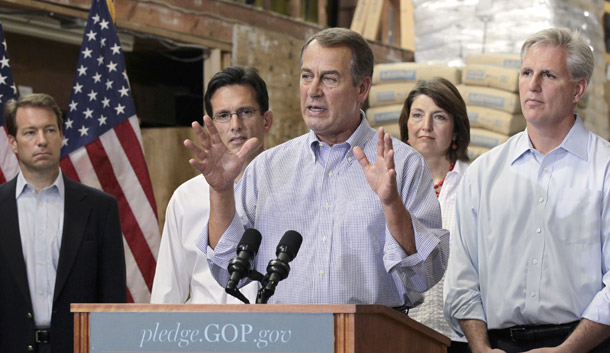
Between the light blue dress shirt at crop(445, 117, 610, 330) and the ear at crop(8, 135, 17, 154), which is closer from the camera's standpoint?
the light blue dress shirt at crop(445, 117, 610, 330)

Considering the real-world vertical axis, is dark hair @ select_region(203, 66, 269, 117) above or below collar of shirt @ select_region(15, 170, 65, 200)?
above

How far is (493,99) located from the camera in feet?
21.0

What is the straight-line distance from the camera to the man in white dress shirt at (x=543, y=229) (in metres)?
2.87

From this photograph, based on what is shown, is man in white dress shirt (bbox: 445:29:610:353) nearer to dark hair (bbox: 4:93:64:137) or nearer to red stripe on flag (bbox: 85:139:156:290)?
dark hair (bbox: 4:93:64:137)

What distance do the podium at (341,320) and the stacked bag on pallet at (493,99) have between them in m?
4.02

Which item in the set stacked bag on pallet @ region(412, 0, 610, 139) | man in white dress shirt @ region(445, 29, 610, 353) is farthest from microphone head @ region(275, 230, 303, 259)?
stacked bag on pallet @ region(412, 0, 610, 139)

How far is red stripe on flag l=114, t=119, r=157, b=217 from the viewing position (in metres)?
5.38

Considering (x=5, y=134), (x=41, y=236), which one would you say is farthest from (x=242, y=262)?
(x=5, y=134)

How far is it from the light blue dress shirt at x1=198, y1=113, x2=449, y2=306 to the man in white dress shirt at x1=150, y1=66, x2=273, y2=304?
70cm

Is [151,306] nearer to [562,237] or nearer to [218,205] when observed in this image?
[218,205]

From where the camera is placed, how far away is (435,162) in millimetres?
4008

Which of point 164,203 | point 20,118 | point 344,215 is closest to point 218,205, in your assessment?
point 344,215

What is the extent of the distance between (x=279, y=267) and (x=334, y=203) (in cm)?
55

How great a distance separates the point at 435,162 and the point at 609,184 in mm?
1181
